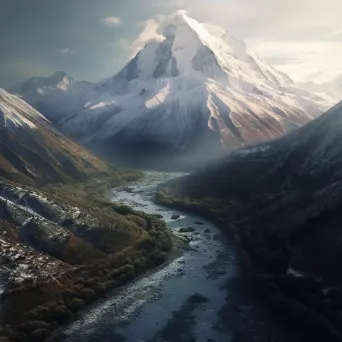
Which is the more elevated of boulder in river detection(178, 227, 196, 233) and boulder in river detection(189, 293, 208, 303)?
boulder in river detection(178, 227, 196, 233)

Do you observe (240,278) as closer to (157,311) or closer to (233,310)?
(233,310)

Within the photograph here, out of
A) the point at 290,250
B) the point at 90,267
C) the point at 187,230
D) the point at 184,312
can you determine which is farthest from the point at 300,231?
the point at 90,267

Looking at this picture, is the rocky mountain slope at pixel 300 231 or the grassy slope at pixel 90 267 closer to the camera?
the grassy slope at pixel 90 267

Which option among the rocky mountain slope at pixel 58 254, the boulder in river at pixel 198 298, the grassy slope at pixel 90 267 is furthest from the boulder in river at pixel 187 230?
the boulder in river at pixel 198 298

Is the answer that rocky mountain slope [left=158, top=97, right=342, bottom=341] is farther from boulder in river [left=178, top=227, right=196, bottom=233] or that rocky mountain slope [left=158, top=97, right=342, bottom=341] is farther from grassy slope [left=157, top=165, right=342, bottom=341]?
boulder in river [left=178, top=227, right=196, bottom=233]

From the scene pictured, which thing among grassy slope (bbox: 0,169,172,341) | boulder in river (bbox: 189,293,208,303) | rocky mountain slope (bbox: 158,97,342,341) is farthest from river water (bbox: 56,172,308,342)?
rocky mountain slope (bbox: 158,97,342,341)

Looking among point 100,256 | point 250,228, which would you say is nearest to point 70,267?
point 100,256

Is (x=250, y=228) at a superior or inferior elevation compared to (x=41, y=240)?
inferior

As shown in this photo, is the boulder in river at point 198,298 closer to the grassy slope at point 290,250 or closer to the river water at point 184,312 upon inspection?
the river water at point 184,312
